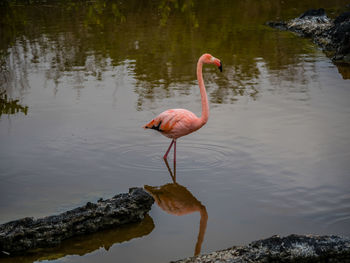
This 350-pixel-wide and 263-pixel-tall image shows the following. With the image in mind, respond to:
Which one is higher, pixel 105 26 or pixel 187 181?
pixel 105 26

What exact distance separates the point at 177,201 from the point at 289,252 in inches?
79.2

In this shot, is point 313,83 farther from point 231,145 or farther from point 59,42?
point 59,42

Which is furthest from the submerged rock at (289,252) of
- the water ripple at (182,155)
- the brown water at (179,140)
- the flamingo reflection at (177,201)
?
the water ripple at (182,155)

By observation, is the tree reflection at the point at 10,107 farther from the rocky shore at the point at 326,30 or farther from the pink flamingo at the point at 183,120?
the rocky shore at the point at 326,30

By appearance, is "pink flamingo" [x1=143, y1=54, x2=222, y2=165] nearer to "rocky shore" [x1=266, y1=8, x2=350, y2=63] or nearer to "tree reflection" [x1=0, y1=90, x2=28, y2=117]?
"tree reflection" [x1=0, y1=90, x2=28, y2=117]

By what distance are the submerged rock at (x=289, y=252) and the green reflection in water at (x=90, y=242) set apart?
101 cm

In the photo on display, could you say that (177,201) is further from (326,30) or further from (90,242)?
(326,30)

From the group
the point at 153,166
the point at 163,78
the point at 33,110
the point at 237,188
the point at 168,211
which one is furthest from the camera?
the point at 163,78

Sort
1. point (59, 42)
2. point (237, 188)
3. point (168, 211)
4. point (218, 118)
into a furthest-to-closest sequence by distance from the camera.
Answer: point (59, 42), point (218, 118), point (237, 188), point (168, 211)

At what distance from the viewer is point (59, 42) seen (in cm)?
1446

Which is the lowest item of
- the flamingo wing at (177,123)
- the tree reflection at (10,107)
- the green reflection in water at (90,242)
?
the green reflection in water at (90,242)

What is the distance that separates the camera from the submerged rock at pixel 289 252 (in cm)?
373

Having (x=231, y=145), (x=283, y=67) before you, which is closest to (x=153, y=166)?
(x=231, y=145)

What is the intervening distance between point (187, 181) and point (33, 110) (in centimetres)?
385
